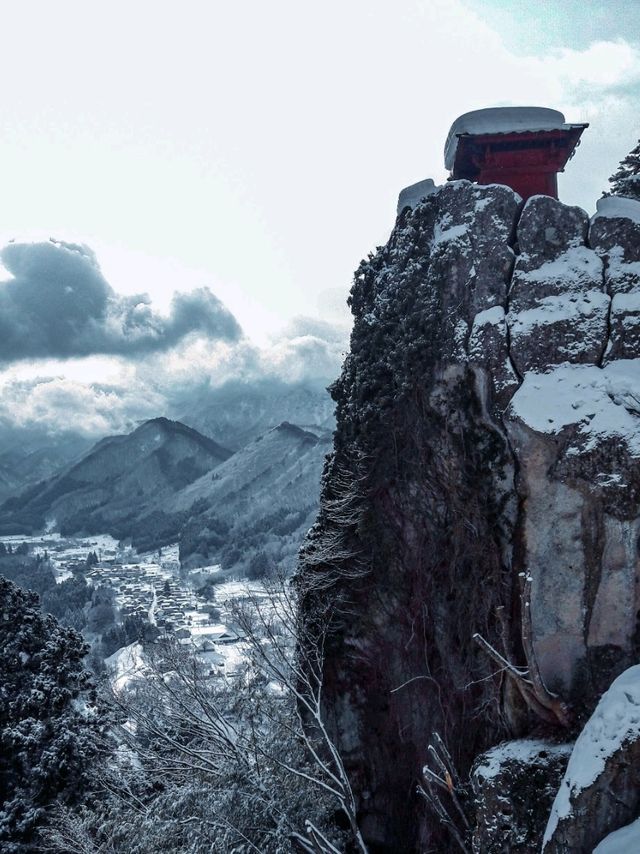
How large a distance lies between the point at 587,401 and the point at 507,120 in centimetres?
1051

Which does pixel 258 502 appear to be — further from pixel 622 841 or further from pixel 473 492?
pixel 622 841

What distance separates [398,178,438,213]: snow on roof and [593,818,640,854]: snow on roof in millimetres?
14115

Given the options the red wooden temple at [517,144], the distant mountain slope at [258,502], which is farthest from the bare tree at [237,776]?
the distant mountain slope at [258,502]

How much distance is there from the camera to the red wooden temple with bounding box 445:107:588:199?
694 inches

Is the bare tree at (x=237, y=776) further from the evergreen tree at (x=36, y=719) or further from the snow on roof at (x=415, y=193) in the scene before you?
the snow on roof at (x=415, y=193)

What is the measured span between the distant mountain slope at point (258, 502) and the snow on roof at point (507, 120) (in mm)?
112712

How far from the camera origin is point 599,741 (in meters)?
8.31

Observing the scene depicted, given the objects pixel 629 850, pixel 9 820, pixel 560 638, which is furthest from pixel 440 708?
pixel 9 820

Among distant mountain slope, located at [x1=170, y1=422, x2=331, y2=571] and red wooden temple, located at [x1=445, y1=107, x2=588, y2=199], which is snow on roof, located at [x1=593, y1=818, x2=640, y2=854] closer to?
red wooden temple, located at [x1=445, y1=107, x2=588, y2=199]

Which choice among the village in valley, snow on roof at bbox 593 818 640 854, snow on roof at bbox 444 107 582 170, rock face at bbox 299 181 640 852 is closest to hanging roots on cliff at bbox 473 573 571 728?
rock face at bbox 299 181 640 852

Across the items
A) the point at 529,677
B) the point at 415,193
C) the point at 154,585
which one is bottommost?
the point at 154,585

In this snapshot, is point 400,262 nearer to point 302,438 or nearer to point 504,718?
point 504,718

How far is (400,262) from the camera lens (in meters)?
16.1

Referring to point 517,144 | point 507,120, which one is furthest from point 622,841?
point 507,120
